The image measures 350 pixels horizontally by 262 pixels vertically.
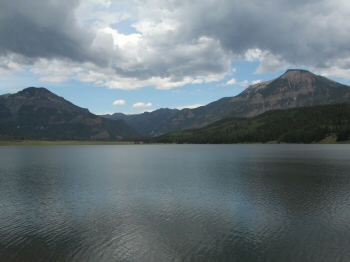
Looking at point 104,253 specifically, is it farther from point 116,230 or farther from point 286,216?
point 286,216

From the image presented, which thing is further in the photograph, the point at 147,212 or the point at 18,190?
the point at 18,190

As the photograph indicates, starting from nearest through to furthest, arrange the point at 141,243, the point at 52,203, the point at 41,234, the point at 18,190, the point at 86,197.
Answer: the point at 141,243 < the point at 41,234 < the point at 52,203 < the point at 86,197 < the point at 18,190

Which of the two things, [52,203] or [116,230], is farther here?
[52,203]

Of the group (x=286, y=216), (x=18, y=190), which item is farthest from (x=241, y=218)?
(x=18, y=190)

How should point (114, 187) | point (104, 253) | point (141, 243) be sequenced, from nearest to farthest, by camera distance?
point (104, 253), point (141, 243), point (114, 187)

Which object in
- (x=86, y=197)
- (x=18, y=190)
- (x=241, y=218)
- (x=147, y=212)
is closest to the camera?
(x=241, y=218)

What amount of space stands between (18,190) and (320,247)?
187 feet

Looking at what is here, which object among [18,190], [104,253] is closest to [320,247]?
[104,253]

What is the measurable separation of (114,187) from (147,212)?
74.4ft

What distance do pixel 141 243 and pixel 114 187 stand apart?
33.4m

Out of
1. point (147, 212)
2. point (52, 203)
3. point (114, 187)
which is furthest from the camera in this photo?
point (114, 187)

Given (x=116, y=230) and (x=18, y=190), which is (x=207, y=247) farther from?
(x=18, y=190)

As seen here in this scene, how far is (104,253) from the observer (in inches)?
959

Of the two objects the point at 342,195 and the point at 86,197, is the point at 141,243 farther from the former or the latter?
the point at 342,195
